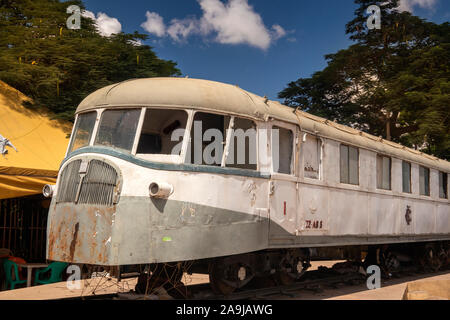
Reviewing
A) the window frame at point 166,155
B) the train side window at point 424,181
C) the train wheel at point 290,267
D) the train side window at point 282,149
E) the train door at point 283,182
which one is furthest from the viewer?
the train side window at point 424,181

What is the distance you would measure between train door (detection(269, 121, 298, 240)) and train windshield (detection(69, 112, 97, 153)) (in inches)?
115

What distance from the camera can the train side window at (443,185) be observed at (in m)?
15.1

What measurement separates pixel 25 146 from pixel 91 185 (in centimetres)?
601

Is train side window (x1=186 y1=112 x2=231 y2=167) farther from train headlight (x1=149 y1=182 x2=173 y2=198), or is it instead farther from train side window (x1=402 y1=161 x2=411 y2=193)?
train side window (x1=402 y1=161 x2=411 y2=193)

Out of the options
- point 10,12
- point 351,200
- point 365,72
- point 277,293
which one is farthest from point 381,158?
point 365,72

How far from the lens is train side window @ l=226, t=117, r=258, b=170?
25.2ft

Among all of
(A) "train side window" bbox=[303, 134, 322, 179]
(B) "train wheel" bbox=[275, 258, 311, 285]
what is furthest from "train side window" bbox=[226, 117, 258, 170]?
(B) "train wheel" bbox=[275, 258, 311, 285]

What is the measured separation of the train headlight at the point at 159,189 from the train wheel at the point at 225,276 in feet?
5.47

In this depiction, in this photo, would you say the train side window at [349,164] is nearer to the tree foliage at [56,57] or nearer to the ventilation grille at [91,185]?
the ventilation grille at [91,185]

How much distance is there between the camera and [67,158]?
24.8ft

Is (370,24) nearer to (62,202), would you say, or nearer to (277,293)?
(277,293)

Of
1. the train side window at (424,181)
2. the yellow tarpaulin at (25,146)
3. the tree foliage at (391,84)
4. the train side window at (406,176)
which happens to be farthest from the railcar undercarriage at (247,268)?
the tree foliage at (391,84)

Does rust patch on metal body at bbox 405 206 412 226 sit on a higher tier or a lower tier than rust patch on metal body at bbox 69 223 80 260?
higher

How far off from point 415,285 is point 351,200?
3.22 meters
